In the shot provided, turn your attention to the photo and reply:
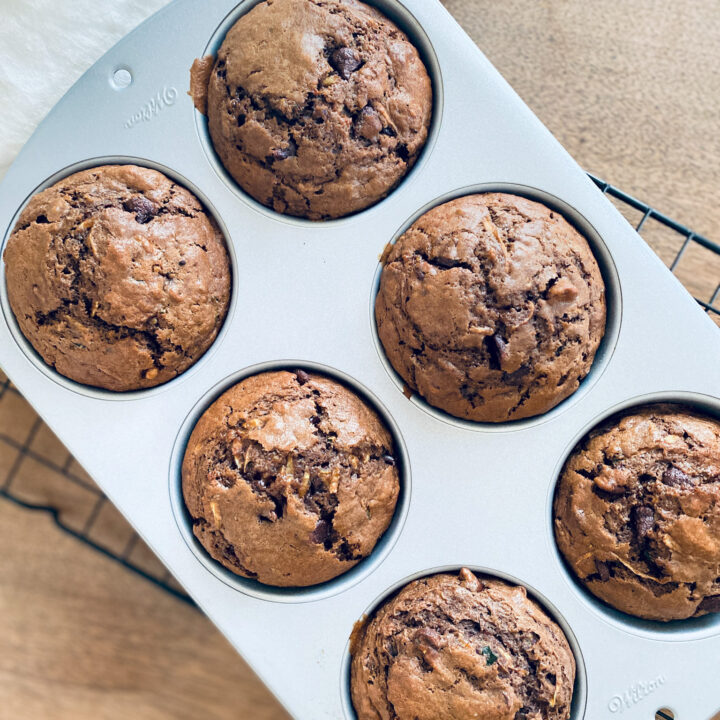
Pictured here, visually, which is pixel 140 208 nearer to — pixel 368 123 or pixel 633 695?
pixel 368 123

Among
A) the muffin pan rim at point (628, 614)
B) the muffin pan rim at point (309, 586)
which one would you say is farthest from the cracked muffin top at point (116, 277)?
the muffin pan rim at point (628, 614)

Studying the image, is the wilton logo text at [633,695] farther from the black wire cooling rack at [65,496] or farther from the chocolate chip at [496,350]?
the black wire cooling rack at [65,496]

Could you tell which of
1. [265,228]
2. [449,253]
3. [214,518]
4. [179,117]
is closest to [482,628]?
[214,518]

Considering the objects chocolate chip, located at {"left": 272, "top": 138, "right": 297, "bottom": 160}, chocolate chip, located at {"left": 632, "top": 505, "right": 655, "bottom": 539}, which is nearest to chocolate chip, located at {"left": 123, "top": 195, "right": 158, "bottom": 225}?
chocolate chip, located at {"left": 272, "top": 138, "right": 297, "bottom": 160}

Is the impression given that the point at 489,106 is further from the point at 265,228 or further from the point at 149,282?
the point at 149,282

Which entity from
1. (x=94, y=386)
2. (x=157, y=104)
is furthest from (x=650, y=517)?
(x=157, y=104)

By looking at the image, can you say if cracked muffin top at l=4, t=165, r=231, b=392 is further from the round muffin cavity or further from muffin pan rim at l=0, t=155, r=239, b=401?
the round muffin cavity
